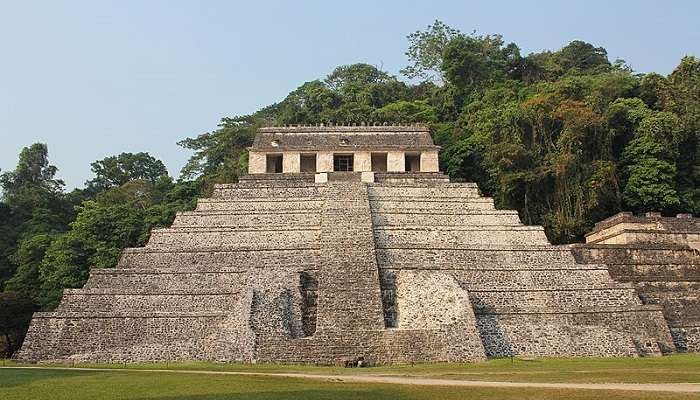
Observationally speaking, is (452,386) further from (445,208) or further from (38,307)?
(38,307)

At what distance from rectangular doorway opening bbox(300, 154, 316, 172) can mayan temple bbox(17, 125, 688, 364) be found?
8.35 meters

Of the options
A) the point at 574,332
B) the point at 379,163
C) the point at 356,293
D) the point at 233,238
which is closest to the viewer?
the point at 574,332

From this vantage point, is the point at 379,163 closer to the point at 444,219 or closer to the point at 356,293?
the point at 444,219

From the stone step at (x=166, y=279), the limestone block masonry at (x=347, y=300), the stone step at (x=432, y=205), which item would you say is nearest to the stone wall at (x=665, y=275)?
the limestone block masonry at (x=347, y=300)

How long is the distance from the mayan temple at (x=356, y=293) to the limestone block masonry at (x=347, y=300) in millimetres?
45

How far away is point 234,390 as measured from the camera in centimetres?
1163

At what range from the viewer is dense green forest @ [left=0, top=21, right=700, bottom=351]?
32812mm

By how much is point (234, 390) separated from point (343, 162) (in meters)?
27.4

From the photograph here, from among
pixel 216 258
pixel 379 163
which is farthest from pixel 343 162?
pixel 216 258

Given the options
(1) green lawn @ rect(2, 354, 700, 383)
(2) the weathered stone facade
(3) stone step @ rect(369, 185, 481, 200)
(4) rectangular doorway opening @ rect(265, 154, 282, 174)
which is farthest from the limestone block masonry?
(4) rectangular doorway opening @ rect(265, 154, 282, 174)

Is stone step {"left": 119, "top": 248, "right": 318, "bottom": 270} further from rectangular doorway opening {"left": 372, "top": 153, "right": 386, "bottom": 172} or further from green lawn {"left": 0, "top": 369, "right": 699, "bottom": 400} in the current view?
rectangular doorway opening {"left": 372, "top": 153, "right": 386, "bottom": 172}

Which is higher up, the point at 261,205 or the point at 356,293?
A: the point at 261,205

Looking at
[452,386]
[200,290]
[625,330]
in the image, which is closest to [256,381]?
[452,386]

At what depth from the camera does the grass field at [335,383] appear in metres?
11.0
